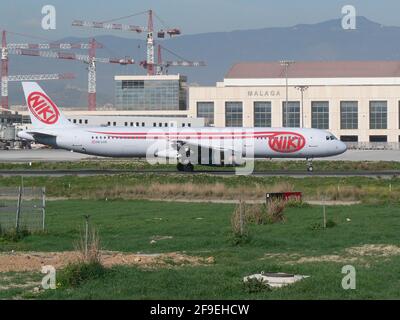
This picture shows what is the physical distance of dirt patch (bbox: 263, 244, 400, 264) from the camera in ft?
77.7

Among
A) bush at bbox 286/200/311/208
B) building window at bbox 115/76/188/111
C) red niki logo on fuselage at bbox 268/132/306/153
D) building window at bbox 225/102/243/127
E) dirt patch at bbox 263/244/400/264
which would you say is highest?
building window at bbox 115/76/188/111

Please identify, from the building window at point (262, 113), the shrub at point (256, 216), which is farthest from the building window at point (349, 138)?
the shrub at point (256, 216)

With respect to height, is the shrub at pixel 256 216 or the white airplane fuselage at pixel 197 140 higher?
the white airplane fuselage at pixel 197 140

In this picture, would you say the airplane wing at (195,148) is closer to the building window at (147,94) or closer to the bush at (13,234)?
the bush at (13,234)

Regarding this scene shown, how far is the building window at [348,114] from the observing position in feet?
466

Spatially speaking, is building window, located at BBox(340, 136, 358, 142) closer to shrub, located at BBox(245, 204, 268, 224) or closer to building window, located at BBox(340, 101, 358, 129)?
building window, located at BBox(340, 101, 358, 129)

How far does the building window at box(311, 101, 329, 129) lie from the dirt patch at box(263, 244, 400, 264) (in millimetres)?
117338

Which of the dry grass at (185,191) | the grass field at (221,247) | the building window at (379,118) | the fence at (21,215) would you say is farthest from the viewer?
the building window at (379,118)

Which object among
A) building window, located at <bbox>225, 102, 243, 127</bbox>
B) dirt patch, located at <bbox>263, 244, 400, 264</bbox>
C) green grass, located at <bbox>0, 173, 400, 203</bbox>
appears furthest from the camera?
building window, located at <bbox>225, 102, 243, 127</bbox>

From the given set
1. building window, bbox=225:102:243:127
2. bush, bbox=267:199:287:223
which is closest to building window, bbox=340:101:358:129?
building window, bbox=225:102:243:127

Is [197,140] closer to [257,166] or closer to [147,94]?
[257,166]

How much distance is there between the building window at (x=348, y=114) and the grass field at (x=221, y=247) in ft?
334

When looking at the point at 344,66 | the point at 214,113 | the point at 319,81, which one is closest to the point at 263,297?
the point at 214,113
